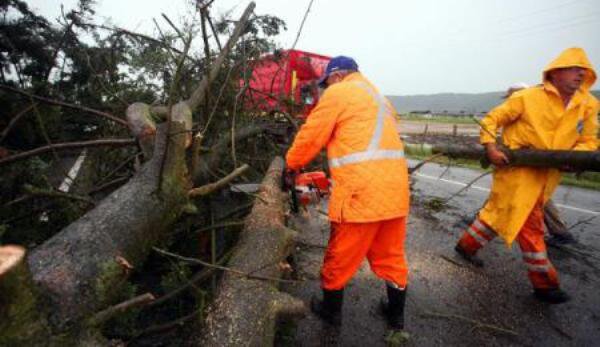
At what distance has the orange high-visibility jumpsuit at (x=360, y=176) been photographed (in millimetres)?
1991

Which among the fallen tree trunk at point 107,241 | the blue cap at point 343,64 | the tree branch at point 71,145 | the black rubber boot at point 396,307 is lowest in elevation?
the black rubber boot at point 396,307

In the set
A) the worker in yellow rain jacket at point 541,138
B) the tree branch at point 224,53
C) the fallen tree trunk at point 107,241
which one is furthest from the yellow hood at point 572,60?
the fallen tree trunk at point 107,241

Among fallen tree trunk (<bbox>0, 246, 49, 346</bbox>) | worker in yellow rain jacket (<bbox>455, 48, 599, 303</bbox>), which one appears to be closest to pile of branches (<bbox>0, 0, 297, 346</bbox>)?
fallen tree trunk (<bbox>0, 246, 49, 346</bbox>)

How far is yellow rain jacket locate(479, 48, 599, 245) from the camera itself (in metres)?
2.52

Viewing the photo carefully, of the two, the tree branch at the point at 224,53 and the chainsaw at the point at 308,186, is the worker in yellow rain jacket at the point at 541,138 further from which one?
the tree branch at the point at 224,53

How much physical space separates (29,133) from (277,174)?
2394 millimetres

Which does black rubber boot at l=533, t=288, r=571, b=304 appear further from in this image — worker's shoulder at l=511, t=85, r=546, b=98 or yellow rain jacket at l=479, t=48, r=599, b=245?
worker's shoulder at l=511, t=85, r=546, b=98

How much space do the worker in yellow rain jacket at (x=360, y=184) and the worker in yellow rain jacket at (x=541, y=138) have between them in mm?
1092

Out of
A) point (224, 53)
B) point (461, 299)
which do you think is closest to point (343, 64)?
point (224, 53)

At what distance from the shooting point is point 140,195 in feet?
4.97

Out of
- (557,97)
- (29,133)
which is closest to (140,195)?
(29,133)

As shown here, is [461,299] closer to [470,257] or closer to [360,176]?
[470,257]

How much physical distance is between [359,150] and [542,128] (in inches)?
65.0

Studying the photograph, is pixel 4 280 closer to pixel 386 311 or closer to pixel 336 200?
pixel 336 200
